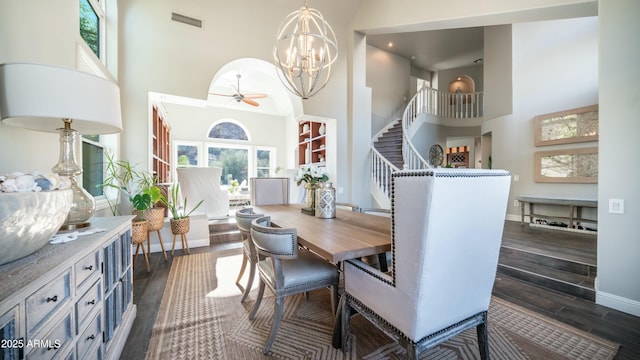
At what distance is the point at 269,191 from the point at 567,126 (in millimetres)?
5415

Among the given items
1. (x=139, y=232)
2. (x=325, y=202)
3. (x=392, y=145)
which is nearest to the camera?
(x=325, y=202)

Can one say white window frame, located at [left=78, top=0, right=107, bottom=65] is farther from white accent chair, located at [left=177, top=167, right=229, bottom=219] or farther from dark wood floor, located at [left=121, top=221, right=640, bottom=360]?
dark wood floor, located at [left=121, top=221, right=640, bottom=360]

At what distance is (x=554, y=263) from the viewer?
2693 millimetres

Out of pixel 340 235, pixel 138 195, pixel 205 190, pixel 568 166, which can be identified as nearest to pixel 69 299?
pixel 340 235

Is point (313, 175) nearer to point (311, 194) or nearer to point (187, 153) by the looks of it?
point (311, 194)

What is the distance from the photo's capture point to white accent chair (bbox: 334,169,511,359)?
40.8 inches

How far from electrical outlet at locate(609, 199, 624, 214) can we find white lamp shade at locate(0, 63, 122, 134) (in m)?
3.79

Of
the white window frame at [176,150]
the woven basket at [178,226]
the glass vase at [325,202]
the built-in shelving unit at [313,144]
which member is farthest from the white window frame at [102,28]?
the white window frame at [176,150]

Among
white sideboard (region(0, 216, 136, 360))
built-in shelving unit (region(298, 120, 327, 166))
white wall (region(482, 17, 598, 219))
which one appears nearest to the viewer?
white sideboard (region(0, 216, 136, 360))

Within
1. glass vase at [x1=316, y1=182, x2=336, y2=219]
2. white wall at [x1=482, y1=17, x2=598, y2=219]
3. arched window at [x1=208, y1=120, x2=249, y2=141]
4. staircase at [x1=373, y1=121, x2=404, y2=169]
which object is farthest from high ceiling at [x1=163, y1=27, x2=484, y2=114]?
glass vase at [x1=316, y1=182, x2=336, y2=219]

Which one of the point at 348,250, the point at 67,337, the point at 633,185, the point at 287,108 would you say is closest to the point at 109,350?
the point at 67,337

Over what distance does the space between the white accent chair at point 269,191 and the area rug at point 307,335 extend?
1.32m

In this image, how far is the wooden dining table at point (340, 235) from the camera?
1270 mm

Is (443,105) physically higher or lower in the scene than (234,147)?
higher
